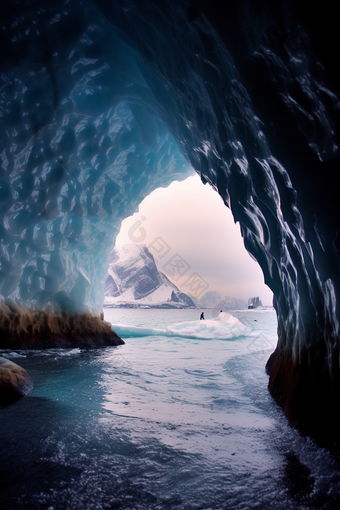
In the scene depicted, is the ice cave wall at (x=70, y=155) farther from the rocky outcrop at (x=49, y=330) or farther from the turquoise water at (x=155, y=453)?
the turquoise water at (x=155, y=453)

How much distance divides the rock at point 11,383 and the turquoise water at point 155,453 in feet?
0.55

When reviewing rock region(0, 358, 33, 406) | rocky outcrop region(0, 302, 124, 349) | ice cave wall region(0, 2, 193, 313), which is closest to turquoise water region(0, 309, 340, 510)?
rock region(0, 358, 33, 406)

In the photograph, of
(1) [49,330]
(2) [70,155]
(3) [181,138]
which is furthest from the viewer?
(1) [49,330]

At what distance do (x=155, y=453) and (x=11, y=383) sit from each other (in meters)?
2.51

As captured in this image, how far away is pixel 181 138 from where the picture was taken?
23.6 ft

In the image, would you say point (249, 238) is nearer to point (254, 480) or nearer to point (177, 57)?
point (177, 57)

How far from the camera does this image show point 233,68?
3.25 metres

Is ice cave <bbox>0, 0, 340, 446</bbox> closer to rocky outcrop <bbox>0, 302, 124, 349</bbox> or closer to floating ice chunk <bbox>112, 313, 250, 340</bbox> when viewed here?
rocky outcrop <bbox>0, 302, 124, 349</bbox>

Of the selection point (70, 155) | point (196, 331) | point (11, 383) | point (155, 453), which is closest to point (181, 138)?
point (70, 155)

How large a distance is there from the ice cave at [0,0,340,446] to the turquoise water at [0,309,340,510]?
1.50 feet

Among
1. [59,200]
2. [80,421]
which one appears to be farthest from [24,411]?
[59,200]

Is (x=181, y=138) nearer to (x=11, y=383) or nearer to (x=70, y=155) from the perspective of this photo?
(x=70, y=155)

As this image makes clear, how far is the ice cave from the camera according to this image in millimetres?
2559

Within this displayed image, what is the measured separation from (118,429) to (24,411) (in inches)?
47.1
